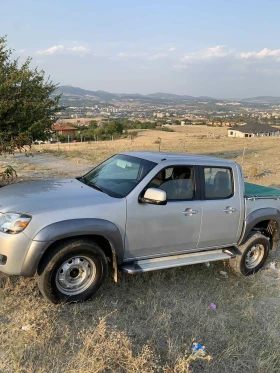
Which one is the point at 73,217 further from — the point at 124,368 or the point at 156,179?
the point at 124,368

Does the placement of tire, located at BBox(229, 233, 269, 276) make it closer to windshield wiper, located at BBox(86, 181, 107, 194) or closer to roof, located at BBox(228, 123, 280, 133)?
windshield wiper, located at BBox(86, 181, 107, 194)

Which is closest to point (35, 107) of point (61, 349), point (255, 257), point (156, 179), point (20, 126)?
point (20, 126)

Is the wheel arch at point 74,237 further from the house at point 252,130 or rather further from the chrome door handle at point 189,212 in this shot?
the house at point 252,130

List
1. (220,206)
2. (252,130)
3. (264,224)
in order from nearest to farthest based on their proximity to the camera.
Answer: (220,206)
(264,224)
(252,130)

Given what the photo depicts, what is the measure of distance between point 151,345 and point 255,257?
9.46ft

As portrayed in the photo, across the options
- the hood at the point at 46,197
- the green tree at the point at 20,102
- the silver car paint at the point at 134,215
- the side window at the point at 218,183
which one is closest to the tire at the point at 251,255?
the silver car paint at the point at 134,215

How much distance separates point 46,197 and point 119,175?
110 centimetres

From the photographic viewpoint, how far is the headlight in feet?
11.7

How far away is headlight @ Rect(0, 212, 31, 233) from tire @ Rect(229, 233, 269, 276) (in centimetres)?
316

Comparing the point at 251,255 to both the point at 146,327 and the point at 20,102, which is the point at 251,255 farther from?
the point at 20,102

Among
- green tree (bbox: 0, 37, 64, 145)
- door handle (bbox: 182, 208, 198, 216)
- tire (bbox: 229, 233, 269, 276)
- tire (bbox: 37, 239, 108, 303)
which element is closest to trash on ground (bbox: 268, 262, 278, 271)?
tire (bbox: 229, 233, 269, 276)

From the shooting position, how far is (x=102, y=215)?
390 cm

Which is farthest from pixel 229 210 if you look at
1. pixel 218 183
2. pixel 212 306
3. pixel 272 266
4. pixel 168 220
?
pixel 272 266

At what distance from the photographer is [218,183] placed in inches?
195
